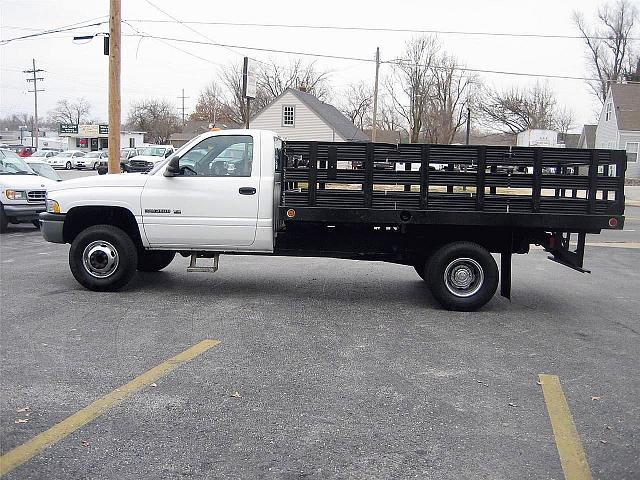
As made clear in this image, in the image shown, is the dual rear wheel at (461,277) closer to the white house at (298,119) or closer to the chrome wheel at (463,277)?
the chrome wheel at (463,277)

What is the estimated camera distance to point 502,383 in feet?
18.5

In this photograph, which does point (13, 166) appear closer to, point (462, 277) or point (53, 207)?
point (53, 207)

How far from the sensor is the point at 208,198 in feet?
27.6

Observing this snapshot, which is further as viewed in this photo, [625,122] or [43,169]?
[625,122]

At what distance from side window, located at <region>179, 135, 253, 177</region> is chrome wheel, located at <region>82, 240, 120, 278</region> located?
1344 mm

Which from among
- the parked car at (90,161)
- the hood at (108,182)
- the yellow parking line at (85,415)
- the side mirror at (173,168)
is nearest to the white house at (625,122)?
the parked car at (90,161)

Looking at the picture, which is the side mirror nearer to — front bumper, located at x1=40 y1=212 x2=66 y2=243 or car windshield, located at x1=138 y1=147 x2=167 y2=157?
front bumper, located at x1=40 y1=212 x2=66 y2=243

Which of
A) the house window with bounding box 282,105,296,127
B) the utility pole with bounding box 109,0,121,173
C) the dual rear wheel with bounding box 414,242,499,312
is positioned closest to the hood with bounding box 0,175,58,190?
the utility pole with bounding box 109,0,121,173

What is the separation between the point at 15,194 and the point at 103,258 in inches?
283

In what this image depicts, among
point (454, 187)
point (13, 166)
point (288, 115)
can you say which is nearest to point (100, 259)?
point (454, 187)

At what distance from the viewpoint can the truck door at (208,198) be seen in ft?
27.5

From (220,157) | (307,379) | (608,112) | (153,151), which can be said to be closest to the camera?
(307,379)

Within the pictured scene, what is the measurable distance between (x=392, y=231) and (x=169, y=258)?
11.1 ft

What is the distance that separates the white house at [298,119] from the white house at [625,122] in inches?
768
